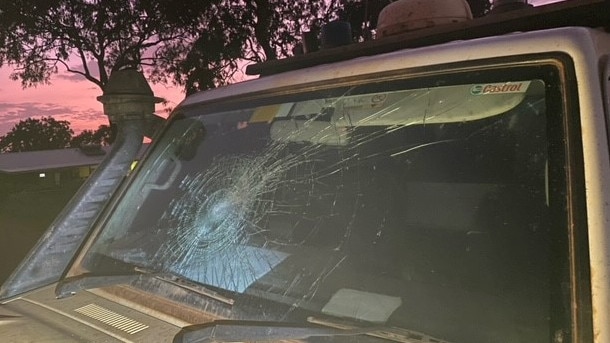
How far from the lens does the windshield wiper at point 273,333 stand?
4.29ft

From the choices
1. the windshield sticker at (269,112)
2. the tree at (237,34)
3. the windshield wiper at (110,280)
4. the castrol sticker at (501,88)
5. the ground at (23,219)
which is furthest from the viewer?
the tree at (237,34)

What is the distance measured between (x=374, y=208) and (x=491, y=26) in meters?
0.67

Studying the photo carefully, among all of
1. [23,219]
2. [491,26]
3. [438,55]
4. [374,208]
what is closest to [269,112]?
[374,208]

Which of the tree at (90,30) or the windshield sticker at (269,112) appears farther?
the tree at (90,30)

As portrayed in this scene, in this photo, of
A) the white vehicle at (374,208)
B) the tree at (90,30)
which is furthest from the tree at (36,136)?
the white vehicle at (374,208)

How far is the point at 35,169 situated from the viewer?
50.9 ft

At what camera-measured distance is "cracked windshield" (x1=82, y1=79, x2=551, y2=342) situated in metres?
1.40

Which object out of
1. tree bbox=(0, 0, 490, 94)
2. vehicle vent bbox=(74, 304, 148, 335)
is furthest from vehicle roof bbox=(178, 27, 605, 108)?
tree bbox=(0, 0, 490, 94)

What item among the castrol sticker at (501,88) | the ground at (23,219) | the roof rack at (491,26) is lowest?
the ground at (23,219)

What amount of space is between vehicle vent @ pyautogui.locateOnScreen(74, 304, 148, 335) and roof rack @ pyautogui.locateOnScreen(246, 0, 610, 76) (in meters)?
1.06

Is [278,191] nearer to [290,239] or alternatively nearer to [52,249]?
[290,239]

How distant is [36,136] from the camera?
3388 cm

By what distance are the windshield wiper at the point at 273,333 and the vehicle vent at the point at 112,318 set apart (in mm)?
193

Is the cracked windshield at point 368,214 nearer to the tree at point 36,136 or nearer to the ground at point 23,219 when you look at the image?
the ground at point 23,219
